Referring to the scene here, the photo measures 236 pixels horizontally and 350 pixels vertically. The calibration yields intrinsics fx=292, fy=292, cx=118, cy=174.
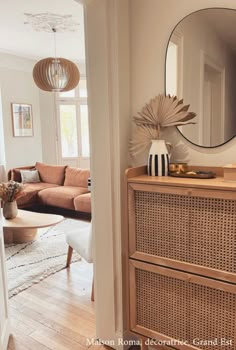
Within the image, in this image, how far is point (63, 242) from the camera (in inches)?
146

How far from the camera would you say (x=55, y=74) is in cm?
394

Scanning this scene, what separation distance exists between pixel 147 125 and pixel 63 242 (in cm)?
246

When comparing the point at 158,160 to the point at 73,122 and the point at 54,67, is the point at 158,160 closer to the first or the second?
the point at 54,67

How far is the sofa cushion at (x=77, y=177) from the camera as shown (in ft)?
16.9

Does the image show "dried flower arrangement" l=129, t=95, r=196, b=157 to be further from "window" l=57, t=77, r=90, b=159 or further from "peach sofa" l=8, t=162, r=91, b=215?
"window" l=57, t=77, r=90, b=159

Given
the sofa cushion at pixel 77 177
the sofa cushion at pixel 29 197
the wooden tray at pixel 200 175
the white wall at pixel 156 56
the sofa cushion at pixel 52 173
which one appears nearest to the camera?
the wooden tray at pixel 200 175

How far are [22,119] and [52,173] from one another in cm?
136

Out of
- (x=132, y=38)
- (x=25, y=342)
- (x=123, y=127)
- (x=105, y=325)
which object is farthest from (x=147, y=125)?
(x=25, y=342)

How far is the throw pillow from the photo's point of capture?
5.53 meters

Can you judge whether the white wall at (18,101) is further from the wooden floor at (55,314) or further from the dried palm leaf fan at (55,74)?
the wooden floor at (55,314)

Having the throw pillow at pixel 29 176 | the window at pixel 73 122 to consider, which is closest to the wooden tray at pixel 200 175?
the throw pillow at pixel 29 176

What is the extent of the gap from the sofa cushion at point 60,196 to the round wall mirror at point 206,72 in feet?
10.7

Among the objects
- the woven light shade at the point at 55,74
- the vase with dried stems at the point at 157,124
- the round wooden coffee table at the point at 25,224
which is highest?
the woven light shade at the point at 55,74

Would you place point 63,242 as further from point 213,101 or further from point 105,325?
point 213,101
